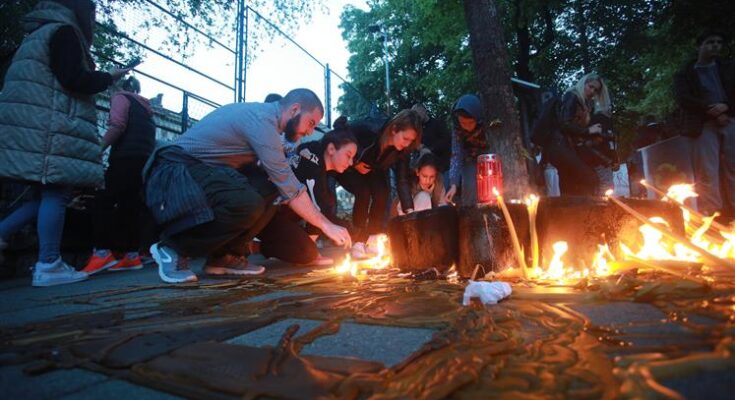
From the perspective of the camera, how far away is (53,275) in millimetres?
3281

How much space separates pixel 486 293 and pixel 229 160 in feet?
8.04

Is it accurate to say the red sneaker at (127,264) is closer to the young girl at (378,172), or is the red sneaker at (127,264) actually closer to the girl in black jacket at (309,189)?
the girl in black jacket at (309,189)

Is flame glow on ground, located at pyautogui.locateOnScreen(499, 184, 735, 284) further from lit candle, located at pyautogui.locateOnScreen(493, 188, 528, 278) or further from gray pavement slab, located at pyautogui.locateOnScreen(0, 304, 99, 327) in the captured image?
gray pavement slab, located at pyautogui.locateOnScreen(0, 304, 99, 327)

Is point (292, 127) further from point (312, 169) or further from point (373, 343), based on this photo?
point (373, 343)

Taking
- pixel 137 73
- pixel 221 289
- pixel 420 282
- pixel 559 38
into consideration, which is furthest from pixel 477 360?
pixel 559 38

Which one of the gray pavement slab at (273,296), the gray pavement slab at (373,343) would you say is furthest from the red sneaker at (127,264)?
the gray pavement slab at (373,343)

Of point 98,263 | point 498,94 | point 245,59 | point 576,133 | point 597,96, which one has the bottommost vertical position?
point 98,263

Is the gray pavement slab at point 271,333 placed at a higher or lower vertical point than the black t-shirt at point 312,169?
lower

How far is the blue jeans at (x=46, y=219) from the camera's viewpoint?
127 inches

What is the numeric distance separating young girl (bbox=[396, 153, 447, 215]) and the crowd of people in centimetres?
2

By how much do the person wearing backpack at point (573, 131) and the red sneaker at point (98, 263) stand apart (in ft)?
16.7

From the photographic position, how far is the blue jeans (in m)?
3.21

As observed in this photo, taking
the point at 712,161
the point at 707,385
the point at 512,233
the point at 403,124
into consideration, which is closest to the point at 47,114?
the point at 403,124

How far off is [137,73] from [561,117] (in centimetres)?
610
